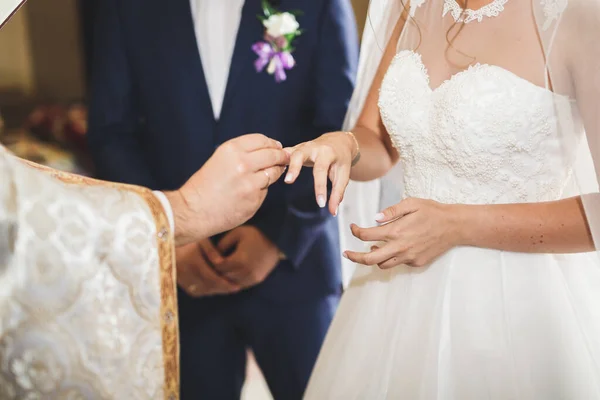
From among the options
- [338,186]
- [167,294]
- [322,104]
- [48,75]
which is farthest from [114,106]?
[48,75]

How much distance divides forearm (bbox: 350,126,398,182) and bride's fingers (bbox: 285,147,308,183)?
27 cm

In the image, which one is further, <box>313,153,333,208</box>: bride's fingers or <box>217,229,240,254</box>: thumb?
<box>217,229,240,254</box>: thumb

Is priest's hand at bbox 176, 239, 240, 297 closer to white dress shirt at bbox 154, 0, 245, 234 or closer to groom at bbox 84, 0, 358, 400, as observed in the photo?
groom at bbox 84, 0, 358, 400

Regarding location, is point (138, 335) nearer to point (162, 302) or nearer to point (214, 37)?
point (162, 302)

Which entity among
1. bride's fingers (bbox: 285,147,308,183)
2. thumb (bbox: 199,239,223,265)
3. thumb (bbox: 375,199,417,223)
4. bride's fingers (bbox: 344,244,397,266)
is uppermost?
bride's fingers (bbox: 285,147,308,183)

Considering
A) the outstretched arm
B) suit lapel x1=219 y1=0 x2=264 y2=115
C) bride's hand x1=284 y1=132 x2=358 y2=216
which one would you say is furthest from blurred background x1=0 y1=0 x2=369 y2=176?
bride's hand x1=284 y1=132 x2=358 y2=216

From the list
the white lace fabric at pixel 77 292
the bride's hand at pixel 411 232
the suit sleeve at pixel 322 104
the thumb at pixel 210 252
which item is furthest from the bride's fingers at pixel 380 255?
the thumb at pixel 210 252

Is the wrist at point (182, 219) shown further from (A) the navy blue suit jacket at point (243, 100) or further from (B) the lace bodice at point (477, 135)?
(A) the navy blue suit jacket at point (243, 100)

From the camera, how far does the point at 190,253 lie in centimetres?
203

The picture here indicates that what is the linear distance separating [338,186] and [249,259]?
0.68 m

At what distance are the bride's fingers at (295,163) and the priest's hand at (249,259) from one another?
65cm

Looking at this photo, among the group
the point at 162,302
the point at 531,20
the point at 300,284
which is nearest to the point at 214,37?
the point at 300,284

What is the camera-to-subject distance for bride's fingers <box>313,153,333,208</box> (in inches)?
52.4

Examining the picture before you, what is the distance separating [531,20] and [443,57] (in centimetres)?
21
